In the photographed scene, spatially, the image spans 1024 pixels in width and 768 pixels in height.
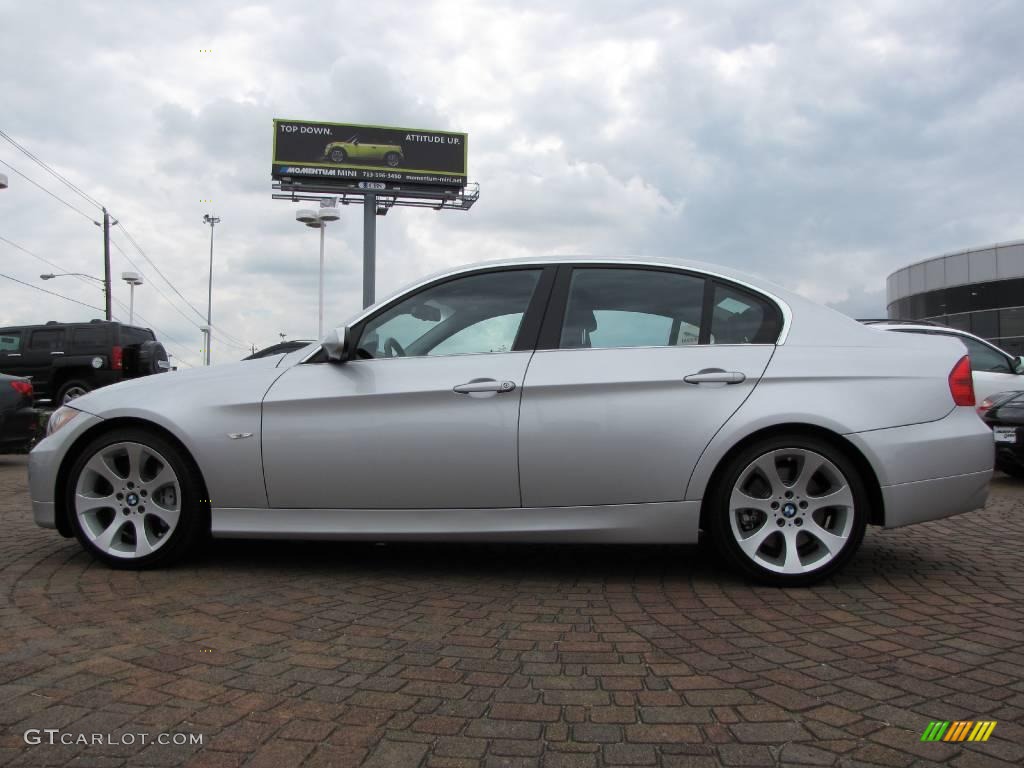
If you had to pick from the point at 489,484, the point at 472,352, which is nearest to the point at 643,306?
the point at 472,352

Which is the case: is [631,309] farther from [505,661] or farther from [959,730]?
[959,730]

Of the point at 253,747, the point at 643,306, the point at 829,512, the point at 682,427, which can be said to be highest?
the point at 643,306

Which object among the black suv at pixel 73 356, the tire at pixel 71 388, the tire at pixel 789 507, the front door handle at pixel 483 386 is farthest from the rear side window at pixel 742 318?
the tire at pixel 71 388

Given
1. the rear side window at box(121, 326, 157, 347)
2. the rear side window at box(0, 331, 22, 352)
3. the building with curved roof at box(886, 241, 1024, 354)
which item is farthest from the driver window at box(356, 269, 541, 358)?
the building with curved roof at box(886, 241, 1024, 354)

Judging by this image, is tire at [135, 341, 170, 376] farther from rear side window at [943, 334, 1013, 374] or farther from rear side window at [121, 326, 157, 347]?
rear side window at [943, 334, 1013, 374]

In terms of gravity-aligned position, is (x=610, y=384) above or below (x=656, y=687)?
above

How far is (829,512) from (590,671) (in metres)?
1.64

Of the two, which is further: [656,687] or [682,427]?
[682,427]

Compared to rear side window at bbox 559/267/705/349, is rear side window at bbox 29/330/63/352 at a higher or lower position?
higher

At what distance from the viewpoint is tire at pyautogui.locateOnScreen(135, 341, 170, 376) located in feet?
53.6

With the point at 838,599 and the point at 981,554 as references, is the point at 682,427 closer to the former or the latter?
the point at 838,599

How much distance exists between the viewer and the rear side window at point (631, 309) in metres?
3.91

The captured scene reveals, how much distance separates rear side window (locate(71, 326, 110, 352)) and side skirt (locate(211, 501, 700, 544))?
572 inches

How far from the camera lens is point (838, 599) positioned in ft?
11.6
